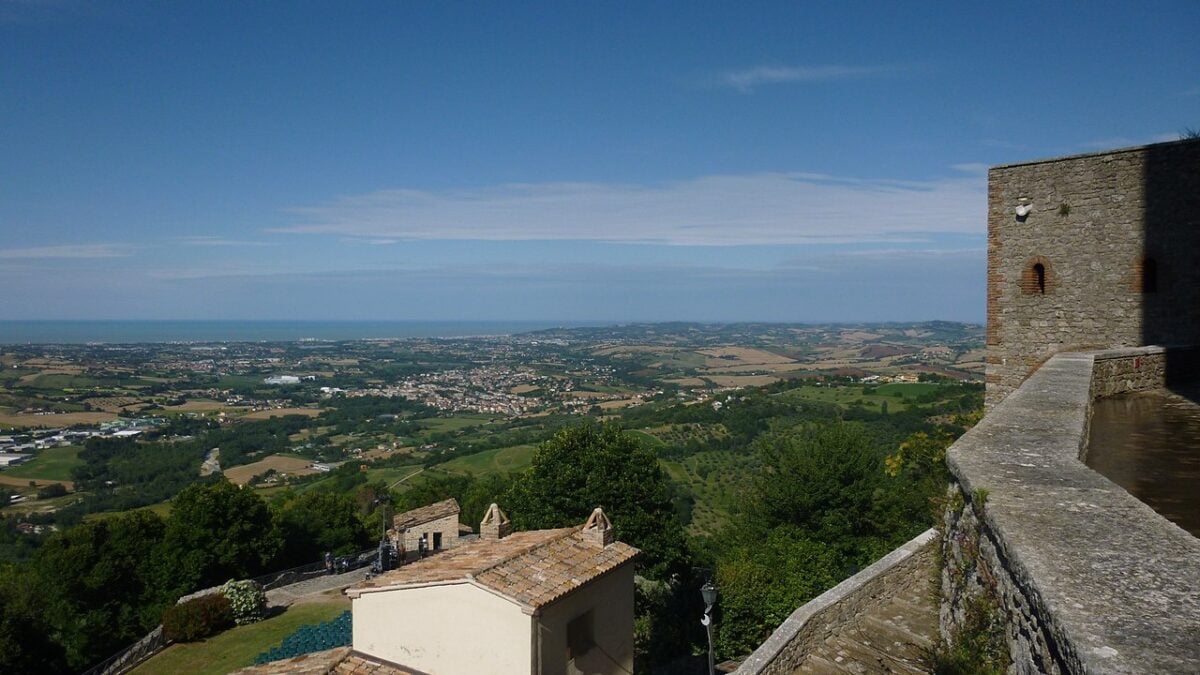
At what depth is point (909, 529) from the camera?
21.6 metres

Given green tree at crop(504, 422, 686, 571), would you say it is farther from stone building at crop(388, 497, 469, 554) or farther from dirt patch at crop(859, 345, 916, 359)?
dirt patch at crop(859, 345, 916, 359)

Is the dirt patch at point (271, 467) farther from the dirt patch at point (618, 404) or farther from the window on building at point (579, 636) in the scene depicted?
the window on building at point (579, 636)

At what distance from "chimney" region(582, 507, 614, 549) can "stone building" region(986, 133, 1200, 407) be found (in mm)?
6945

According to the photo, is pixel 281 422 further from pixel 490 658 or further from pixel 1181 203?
pixel 1181 203

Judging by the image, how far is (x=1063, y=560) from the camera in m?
2.47

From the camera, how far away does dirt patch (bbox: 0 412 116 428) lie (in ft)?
276

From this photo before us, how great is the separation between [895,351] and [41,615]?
14824 cm

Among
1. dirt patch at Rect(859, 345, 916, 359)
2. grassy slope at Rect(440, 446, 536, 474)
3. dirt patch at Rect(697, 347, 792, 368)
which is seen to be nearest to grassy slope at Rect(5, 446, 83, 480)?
grassy slope at Rect(440, 446, 536, 474)

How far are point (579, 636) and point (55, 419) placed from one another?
103 metres

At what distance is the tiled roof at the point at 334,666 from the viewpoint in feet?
33.7

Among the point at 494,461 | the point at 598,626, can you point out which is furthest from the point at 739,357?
the point at 598,626

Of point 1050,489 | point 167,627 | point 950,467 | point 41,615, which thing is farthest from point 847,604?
point 41,615

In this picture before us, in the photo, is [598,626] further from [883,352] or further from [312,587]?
→ [883,352]

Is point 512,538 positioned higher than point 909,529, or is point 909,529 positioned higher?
point 512,538
